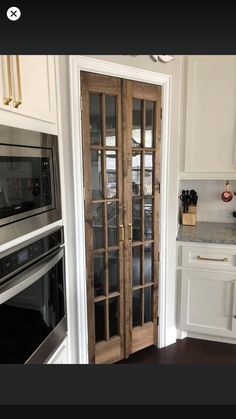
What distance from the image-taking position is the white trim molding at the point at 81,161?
176cm

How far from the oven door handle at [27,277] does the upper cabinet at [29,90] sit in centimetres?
57

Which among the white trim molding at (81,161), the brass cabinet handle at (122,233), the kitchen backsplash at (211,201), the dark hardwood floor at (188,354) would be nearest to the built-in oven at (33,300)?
the white trim molding at (81,161)

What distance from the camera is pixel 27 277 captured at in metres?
1.16

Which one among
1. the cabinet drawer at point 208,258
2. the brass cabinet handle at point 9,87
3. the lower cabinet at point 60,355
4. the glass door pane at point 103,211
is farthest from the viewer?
Result: the cabinet drawer at point 208,258

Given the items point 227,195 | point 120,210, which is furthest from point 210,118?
point 120,210

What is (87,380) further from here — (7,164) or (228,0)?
(7,164)

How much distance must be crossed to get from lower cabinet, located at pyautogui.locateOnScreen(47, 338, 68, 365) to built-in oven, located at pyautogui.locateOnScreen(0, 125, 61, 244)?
0.65 metres

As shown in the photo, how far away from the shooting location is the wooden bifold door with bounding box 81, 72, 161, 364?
1.94 m

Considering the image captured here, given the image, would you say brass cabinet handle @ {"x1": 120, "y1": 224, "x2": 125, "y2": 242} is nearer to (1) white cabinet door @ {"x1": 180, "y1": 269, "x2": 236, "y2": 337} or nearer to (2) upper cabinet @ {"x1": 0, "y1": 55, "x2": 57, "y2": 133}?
(1) white cabinet door @ {"x1": 180, "y1": 269, "x2": 236, "y2": 337}

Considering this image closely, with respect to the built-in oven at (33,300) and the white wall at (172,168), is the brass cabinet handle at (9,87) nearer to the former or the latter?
the built-in oven at (33,300)

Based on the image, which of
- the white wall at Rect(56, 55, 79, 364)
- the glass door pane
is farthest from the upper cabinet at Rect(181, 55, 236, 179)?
the white wall at Rect(56, 55, 79, 364)

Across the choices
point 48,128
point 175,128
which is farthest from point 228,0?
point 175,128
